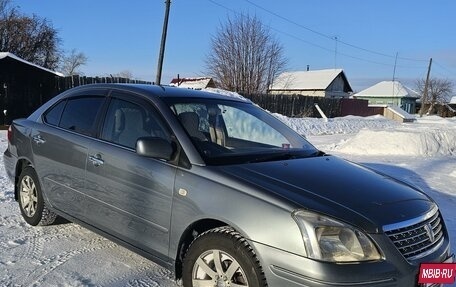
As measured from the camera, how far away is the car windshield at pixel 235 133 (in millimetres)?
3624

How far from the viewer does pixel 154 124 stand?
384 centimetres

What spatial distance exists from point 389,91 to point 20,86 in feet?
210

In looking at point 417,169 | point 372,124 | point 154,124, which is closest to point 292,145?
point 154,124

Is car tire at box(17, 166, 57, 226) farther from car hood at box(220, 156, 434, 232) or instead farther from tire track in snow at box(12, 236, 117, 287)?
car hood at box(220, 156, 434, 232)

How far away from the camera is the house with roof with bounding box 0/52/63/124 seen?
1967 cm

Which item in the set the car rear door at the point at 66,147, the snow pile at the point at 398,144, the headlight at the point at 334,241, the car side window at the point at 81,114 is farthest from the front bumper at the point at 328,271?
the snow pile at the point at 398,144

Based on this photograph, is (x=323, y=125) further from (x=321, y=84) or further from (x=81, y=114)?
(x=321, y=84)

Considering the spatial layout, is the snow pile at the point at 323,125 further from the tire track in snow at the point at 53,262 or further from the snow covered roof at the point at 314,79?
the snow covered roof at the point at 314,79

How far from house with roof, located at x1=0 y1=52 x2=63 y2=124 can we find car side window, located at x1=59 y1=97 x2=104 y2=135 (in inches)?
657

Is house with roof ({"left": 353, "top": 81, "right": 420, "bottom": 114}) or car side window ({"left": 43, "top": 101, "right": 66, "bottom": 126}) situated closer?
car side window ({"left": 43, "top": 101, "right": 66, "bottom": 126})

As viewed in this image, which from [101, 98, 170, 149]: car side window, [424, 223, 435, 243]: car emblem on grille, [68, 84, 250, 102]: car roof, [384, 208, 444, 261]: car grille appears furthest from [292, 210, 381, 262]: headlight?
[68, 84, 250, 102]: car roof

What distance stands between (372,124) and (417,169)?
2228 cm

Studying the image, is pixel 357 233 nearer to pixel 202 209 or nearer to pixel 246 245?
pixel 246 245

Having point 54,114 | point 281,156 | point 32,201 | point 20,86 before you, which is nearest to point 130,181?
point 281,156
